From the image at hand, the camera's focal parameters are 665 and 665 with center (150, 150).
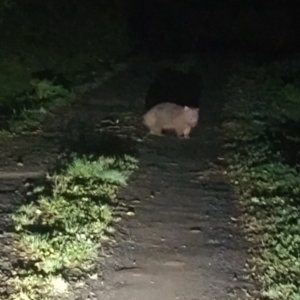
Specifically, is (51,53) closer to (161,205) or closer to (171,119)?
(171,119)

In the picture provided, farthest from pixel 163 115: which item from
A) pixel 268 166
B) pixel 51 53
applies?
pixel 51 53

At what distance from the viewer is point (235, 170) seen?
278 inches

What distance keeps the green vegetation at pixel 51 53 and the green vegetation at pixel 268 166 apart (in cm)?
225

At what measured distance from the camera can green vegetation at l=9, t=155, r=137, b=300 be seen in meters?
5.08

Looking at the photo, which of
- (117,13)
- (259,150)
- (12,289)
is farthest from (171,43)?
(12,289)

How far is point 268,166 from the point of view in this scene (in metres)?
7.12

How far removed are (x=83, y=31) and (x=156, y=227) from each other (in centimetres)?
745

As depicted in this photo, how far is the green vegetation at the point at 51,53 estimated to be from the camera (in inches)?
347

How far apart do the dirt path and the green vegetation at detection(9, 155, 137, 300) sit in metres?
0.16

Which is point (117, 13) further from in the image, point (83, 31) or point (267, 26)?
point (267, 26)

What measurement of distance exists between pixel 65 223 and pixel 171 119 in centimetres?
238

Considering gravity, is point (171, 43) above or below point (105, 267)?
above

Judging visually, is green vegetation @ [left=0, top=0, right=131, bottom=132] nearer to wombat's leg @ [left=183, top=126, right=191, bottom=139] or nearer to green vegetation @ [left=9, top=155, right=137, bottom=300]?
green vegetation @ [left=9, top=155, right=137, bottom=300]

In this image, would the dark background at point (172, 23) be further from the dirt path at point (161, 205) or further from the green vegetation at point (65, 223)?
the green vegetation at point (65, 223)
